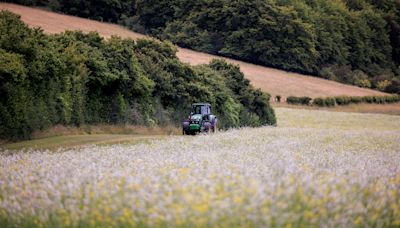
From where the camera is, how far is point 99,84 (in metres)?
38.5

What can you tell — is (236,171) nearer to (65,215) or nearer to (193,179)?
(193,179)

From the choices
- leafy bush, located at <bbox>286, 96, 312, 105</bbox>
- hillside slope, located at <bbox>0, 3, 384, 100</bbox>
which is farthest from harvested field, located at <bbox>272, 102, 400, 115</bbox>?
hillside slope, located at <bbox>0, 3, 384, 100</bbox>

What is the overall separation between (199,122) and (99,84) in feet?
20.8

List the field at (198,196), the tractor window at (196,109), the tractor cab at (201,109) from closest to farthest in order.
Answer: the field at (198,196)
the tractor cab at (201,109)
the tractor window at (196,109)

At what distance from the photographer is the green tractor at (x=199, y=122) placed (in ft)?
124

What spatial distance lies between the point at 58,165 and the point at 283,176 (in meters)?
5.33

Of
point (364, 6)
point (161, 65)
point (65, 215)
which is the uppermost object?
point (364, 6)

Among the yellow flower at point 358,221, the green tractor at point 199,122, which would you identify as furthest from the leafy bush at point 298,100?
the yellow flower at point 358,221

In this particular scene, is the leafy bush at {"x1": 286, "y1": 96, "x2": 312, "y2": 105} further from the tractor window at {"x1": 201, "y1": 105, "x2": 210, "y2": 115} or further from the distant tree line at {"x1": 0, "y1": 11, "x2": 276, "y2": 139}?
the tractor window at {"x1": 201, "y1": 105, "x2": 210, "y2": 115}

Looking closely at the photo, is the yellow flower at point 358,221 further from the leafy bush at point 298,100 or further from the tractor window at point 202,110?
the leafy bush at point 298,100

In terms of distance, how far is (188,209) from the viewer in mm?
9977

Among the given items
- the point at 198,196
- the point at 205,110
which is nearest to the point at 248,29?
the point at 205,110

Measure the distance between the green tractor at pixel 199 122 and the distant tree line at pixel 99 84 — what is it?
12.6 ft

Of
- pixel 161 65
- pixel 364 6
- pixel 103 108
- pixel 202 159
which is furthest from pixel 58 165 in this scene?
pixel 364 6
